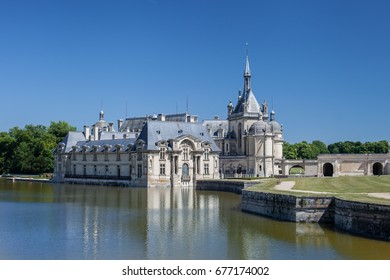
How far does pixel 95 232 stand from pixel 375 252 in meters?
14.8

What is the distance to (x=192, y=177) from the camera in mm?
74562

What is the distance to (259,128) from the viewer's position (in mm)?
84875

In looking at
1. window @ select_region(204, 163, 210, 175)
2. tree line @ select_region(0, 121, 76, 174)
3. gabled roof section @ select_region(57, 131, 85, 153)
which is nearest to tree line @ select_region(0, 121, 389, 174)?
tree line @ select_region(0, 121, 76, 174)

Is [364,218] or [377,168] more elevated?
[377,168]

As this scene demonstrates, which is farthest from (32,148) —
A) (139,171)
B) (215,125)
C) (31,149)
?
(139,171)

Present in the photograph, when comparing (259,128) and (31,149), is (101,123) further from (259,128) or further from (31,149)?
(259,128)

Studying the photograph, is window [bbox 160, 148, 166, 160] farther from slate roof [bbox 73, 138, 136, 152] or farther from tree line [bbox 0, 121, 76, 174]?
tree line [bbox 0, 121, 76, 174]

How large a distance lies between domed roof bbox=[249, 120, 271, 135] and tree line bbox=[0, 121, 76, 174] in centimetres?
3708

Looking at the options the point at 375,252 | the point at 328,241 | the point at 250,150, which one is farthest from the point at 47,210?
the point at 250,150

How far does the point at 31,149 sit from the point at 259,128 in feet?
140

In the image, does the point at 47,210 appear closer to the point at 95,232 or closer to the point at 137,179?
the point at 95,232

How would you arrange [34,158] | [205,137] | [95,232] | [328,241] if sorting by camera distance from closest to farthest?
1. [328,241]
2. [95,232]
3. [205,137]
4. [34,158]

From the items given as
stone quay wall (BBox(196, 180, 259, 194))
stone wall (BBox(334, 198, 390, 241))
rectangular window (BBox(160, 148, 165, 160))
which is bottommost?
stone wall (BBox(334, 198, 390, 241))

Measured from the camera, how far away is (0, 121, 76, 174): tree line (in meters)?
102
